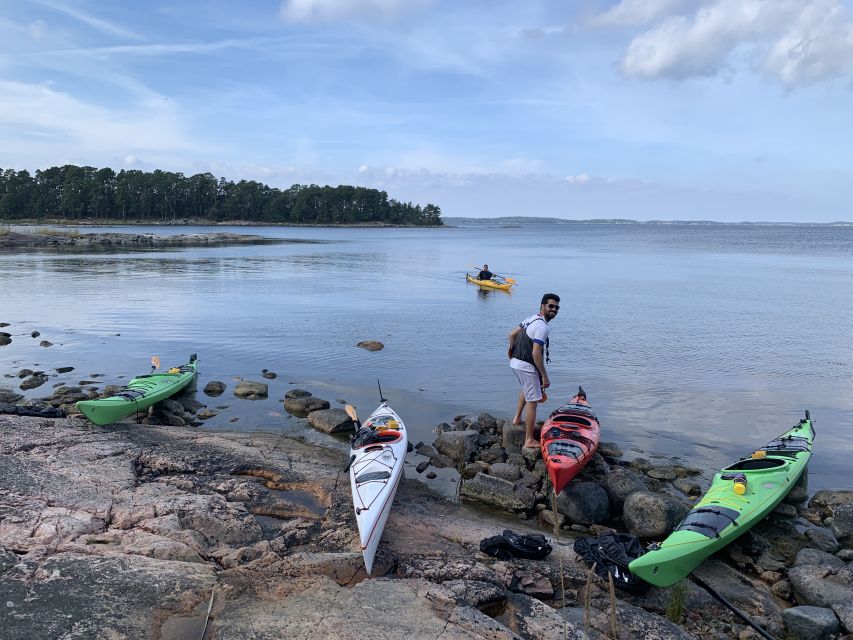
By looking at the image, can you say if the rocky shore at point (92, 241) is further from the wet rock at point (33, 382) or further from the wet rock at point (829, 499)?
the wet rock at point (829, 499)

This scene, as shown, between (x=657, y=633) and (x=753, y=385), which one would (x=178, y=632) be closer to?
(x=657, y=633)

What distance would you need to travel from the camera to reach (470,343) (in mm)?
19469

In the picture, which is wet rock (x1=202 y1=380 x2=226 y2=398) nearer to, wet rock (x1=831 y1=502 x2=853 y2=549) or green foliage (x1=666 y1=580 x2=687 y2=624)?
green foliage (x1=666 y1=580 x2=687 y2=624)

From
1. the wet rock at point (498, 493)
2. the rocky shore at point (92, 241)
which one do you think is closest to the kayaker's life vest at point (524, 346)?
the wet rock at point (498, 493)

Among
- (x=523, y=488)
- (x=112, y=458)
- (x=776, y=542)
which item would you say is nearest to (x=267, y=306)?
(x=112, y=458)

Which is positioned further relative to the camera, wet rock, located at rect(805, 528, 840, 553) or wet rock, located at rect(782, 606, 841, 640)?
wet rock, located at rect(805, 528, 840, 553)

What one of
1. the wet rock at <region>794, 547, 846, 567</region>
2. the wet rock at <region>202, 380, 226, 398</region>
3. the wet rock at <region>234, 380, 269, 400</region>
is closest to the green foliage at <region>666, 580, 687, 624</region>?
the wet rock at <region>794, 547, 846, 567</region>

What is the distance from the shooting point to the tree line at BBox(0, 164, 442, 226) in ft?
362

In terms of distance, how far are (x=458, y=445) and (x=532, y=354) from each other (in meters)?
2.06

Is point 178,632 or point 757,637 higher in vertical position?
point 178,632

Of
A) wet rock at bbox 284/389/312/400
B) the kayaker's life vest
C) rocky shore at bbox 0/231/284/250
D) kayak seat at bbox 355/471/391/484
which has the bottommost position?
wet rock at bbox 284/389/312/400

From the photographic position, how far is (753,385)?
48.3 feet

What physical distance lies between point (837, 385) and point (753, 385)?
2.10 m

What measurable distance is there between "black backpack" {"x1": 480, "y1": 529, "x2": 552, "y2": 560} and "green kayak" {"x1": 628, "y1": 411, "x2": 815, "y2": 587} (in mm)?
923
